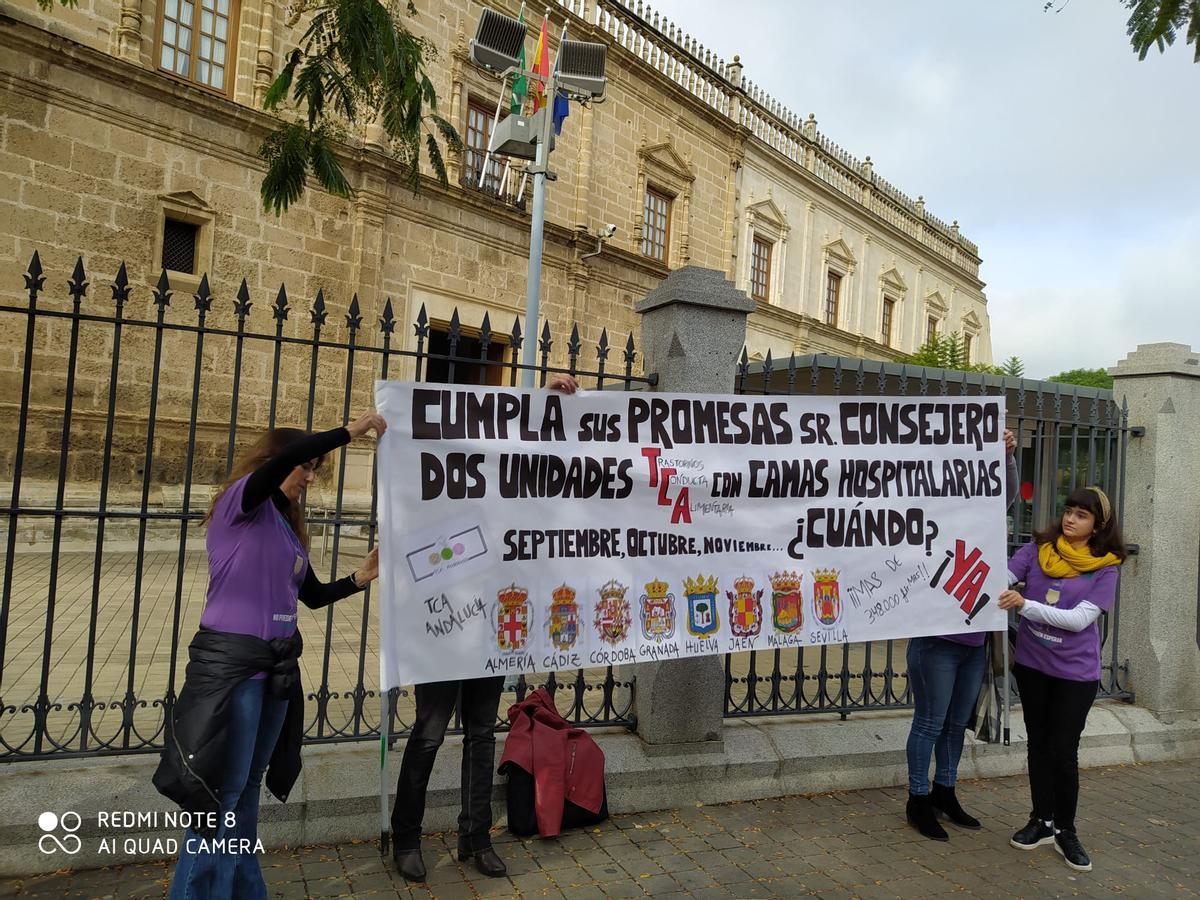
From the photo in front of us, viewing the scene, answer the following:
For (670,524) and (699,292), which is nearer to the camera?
(670,524)

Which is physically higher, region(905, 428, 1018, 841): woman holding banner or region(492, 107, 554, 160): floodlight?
region(492, 107, 554, 160): floodlight

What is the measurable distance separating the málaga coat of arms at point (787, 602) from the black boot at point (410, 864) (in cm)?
203

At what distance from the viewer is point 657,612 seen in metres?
4.07

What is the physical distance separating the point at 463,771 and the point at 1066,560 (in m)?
3.10

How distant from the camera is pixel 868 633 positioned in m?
4.35

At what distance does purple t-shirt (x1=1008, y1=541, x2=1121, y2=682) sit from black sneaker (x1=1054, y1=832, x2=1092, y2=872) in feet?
2.60

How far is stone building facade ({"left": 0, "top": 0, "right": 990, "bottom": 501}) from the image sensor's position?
11352 millimetres

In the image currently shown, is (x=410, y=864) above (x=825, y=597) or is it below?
below

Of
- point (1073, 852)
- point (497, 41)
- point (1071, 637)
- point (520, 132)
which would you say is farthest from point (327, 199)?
point (1073, 852)

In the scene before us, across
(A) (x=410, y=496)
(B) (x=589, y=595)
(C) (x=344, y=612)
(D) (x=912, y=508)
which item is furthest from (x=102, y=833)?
(C) (x=344, y=612)

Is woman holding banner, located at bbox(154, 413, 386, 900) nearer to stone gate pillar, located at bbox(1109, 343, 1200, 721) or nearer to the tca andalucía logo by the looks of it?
the tca andalucía logo

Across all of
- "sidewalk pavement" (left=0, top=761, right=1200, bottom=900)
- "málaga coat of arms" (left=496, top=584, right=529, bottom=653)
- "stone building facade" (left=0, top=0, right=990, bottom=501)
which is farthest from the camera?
"stone building facade" (left=0, top=0, right=990, bottom=501)

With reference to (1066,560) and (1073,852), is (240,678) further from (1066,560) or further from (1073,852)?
(1073,852)

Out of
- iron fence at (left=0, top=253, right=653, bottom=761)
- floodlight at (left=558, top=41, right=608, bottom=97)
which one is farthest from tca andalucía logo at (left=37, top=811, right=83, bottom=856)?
floodlight at (left=558, top=41, right=608, bottom=97)
